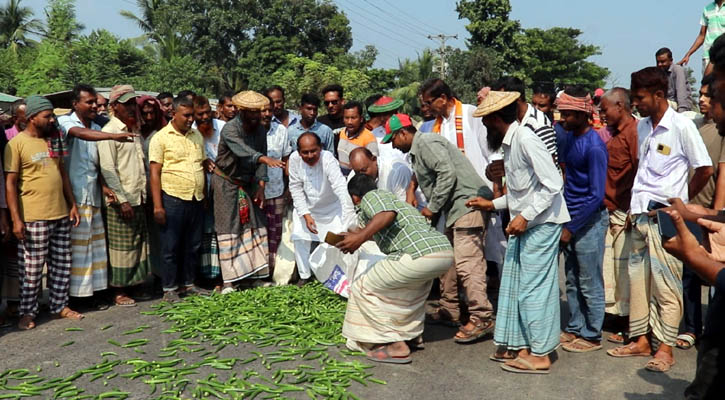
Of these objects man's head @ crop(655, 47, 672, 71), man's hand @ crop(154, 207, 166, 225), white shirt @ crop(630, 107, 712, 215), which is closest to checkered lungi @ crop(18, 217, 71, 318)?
man's hand @ crop(154, 207, 166, 225)

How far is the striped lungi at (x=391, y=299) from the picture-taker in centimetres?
501

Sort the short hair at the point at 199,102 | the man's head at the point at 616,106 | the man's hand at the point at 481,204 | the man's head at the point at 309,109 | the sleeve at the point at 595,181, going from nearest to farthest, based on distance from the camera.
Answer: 1. the sleeve at the point at 595,181
2. the man's hand at the point at 481,204
3. the man's head at the point at 616,106
4. the short hair at the point at 199,102
5. the man's head at the point at 309,109

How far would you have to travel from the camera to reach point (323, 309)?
6.25 m

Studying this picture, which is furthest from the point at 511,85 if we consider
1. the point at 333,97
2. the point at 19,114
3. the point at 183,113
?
the point at 19,114

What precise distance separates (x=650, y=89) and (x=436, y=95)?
2.09 metres

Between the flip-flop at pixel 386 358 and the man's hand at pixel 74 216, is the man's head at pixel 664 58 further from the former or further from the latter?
the man's hand at pixel 74 216

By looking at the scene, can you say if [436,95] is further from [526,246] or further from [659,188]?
→ [659,188]

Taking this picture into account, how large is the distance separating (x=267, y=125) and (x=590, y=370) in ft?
14.6

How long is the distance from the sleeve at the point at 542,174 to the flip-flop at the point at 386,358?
1560mm

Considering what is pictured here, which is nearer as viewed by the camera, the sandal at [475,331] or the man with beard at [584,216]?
the man with beard at [584,216]

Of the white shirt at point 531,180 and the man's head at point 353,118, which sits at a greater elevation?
the man's head at point 353,118

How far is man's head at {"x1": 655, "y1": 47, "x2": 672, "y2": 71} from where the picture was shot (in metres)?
9.09

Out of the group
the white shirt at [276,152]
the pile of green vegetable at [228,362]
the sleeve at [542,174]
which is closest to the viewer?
the pile of green vegetable at [228,362]

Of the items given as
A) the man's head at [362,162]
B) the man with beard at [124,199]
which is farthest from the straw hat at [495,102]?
the man with beard at [124,199]
